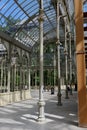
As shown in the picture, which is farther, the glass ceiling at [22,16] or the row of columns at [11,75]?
the glass ceiling at [22,16]

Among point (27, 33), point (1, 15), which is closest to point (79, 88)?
point (1, 15)

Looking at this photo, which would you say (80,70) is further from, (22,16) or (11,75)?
(22,16)

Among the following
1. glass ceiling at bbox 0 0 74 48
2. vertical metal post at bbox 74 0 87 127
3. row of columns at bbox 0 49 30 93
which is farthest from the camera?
glass ceiling at bbox 0 0 74 48

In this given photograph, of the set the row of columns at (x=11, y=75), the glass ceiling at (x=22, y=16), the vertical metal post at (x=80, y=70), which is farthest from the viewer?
the glass ceiling at (x=22, y=16)

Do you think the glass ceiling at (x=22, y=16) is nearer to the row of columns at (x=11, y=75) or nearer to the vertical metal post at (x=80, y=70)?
the row of columns at (x=11, y=75)

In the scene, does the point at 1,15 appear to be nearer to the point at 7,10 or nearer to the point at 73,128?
the point at 7,10

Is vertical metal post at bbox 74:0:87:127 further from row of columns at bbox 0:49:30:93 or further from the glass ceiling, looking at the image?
the glass ceiling

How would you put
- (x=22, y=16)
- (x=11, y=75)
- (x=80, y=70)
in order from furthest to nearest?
(x=22, y=16) < (x=11, y=75) < (x=80, y=70)

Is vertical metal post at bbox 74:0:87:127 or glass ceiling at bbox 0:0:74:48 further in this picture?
glass ceiling at bbox 0:0:74:48

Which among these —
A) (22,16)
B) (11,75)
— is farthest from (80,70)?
(22,16)

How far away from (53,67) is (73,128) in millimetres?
43468

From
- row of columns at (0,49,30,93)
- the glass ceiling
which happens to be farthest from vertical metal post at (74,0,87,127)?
the glass ceiling

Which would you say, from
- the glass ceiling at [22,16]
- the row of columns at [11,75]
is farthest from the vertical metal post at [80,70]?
the glass ceiling at [22,16]

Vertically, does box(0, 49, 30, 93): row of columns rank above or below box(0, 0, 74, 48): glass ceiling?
below
